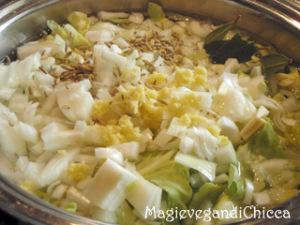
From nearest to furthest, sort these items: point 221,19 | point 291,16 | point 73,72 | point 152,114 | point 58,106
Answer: point 152,114 → point 58,106 → point 73,72 → point 291,16 → point 221,19

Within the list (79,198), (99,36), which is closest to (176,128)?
(79,198)

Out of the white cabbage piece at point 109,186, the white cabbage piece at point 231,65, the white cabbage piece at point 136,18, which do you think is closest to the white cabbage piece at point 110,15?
the white cabbage piece at point 136,18

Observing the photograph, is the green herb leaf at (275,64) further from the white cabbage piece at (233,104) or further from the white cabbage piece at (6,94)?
the white cabbage piece at (6,94)

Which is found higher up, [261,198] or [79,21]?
[79,21]

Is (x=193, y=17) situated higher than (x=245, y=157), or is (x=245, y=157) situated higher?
(x=193, y=17)

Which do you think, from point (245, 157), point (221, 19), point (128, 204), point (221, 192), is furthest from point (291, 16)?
point (128, 204)

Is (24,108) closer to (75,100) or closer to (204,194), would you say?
(75,100)

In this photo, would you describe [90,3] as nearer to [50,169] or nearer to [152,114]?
[152,114]
